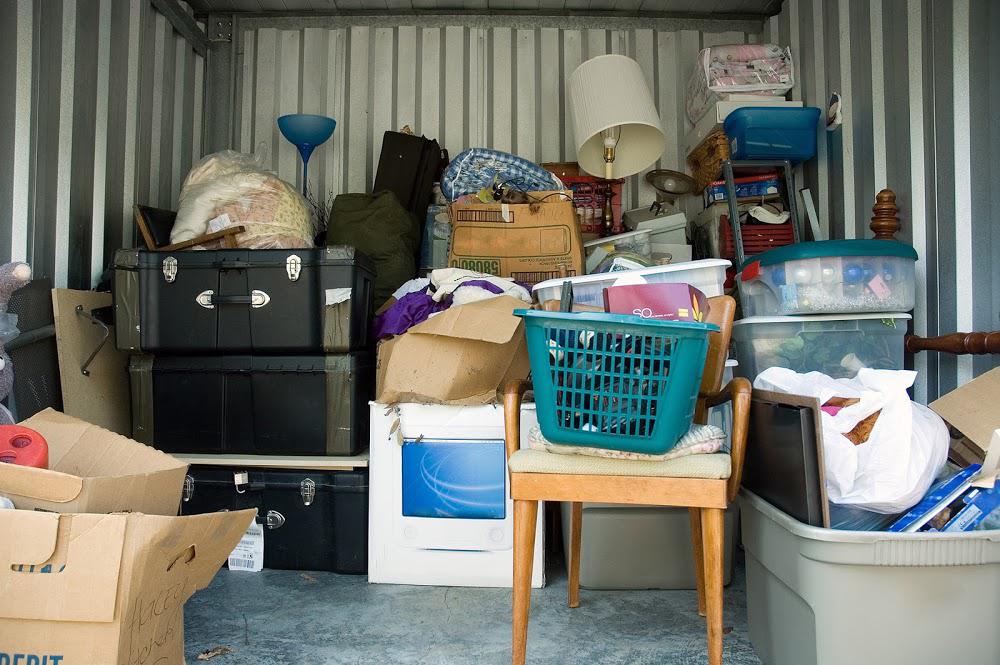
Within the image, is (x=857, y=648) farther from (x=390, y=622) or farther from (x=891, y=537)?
(x=390, y=622)

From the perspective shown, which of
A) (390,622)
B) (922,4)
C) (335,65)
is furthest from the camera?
(335,65)

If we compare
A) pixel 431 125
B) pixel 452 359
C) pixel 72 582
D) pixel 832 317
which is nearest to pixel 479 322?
pixel 452 359

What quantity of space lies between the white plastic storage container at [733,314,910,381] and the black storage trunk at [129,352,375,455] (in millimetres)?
1468

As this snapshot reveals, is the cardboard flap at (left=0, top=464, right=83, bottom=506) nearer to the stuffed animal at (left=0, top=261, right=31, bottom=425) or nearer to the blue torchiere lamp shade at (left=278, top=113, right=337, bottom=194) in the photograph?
the stuffed animal at (left=0, top=261, right=31, bottom=425)

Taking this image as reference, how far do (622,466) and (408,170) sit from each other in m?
2.44

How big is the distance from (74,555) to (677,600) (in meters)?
1.64

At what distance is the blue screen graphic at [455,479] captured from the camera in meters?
2.34

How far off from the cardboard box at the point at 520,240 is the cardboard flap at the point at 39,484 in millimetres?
1851

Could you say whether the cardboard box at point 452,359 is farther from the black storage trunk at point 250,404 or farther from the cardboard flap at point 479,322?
the black storage trunk at point 250,404

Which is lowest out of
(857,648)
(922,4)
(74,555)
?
(857,648)

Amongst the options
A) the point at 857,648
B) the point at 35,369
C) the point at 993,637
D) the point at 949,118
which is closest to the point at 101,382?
the point at 35,369

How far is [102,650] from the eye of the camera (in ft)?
4.24

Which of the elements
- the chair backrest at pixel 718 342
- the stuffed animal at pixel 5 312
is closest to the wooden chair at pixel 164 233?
the stuffed animal at pixel 5 312

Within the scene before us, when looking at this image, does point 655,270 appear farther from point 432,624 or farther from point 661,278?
point 432,624
